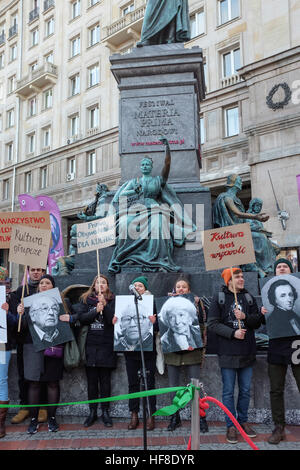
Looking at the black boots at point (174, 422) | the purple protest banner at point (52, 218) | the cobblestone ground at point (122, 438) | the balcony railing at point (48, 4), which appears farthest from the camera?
the balcony railing at point (48, 4)

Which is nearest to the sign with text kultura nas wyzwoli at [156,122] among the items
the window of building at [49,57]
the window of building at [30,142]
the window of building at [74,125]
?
the window of building at [74,125]

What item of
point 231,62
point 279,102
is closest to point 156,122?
point 279,102

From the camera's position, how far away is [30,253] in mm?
5195

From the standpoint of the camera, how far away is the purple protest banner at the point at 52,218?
1431 cm

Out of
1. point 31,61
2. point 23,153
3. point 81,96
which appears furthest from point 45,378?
point 31,61

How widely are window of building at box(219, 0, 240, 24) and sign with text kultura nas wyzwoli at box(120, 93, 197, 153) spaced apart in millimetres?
16958

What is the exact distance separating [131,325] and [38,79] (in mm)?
29778

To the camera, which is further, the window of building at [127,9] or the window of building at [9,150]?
the window of building at [9,150]

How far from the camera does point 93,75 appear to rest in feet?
94.9

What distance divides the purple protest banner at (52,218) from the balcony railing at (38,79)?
1766cm

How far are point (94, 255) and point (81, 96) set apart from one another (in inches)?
957

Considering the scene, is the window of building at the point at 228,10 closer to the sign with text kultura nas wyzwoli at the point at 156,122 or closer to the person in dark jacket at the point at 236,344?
the sign with text kultura nas wyzwoli at the point at 156,122

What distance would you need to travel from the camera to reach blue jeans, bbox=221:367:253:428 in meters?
4.31

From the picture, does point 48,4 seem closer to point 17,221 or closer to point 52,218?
point 52,218
